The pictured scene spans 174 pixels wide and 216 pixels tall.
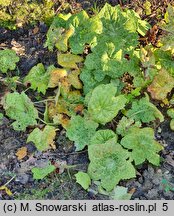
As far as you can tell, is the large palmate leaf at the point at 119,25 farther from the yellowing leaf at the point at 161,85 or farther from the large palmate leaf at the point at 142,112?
the large palmate leaf at the point at 142,112

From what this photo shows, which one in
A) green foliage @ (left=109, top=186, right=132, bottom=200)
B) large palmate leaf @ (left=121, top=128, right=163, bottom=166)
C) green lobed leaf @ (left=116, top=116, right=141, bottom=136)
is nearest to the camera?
green foliage @ (left=109, top=186, right=132, bottom=200)

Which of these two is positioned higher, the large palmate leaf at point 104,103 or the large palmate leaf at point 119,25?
the large palmate leaf at point 119,25

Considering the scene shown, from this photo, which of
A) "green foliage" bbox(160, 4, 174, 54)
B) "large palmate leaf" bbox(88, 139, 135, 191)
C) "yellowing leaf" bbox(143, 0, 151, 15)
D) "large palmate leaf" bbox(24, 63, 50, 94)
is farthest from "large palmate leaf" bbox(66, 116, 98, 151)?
"yellowing leaf" bbox(143, 0, 151, 15)

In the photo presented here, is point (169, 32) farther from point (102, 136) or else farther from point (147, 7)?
point (102, 136)

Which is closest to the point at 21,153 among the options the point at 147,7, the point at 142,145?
the point at 142,145

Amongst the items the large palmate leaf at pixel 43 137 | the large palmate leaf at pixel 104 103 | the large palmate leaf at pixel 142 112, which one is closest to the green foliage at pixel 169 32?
the large palmate leaf at pixel 142 112

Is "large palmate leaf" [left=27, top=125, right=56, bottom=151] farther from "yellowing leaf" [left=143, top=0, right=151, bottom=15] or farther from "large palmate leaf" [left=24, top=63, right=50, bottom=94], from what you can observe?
"yellowing leaf" [left=143, top=0, right=151, bottom=15]
